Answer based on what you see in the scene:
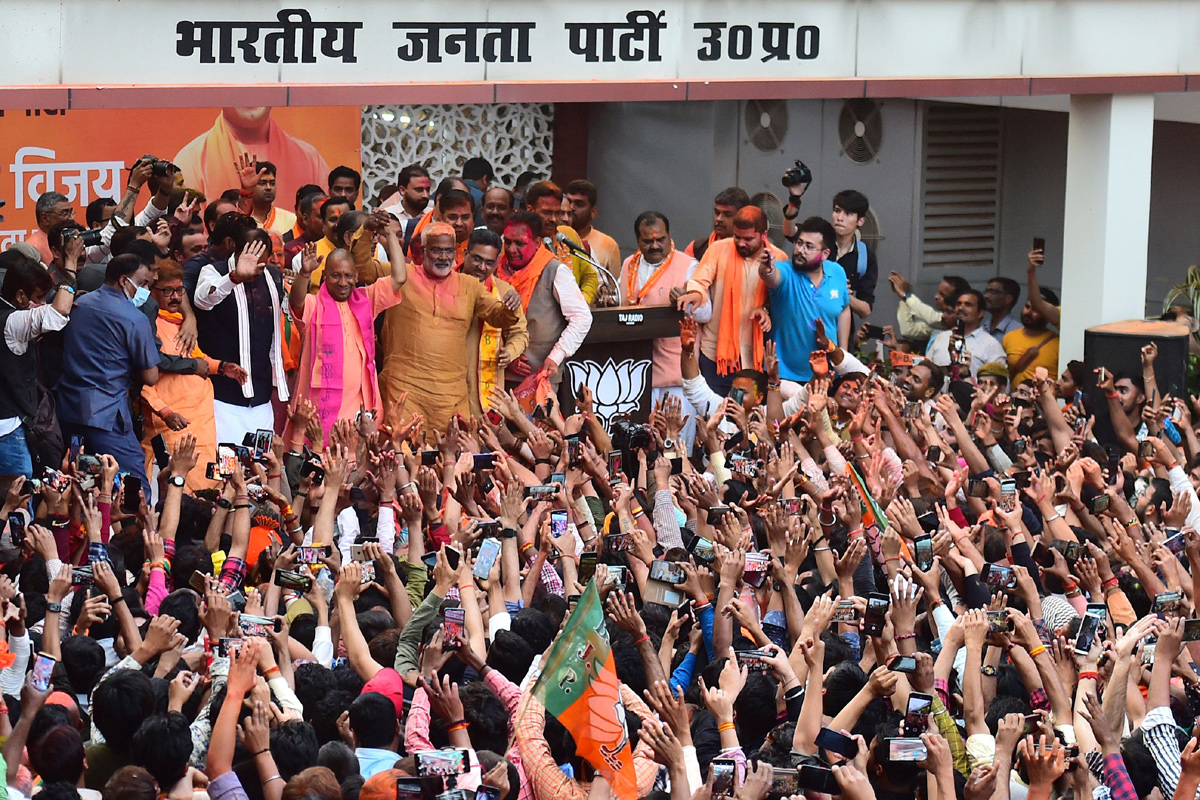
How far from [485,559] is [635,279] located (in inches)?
195

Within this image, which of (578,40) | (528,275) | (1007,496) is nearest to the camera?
(1007,496)

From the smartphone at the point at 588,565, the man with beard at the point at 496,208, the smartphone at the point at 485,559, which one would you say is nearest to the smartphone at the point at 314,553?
the smartphone at the point at 485,559

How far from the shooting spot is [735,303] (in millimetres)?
9586

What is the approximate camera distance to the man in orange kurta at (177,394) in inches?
292

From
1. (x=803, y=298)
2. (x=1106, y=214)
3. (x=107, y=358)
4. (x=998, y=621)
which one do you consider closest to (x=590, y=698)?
(x=998, y=621)

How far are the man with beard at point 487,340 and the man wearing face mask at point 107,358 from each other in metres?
1.83

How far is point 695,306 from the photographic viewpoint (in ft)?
30.0

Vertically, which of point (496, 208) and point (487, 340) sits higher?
point (496, 208)

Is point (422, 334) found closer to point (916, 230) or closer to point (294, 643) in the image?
point (294, 643)

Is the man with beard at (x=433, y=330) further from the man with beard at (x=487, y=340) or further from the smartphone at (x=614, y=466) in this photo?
the smartphone at (x=614, y=466)

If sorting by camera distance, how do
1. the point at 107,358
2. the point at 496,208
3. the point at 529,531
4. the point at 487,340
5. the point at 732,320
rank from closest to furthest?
the point at 529,531 < the point at 107,358 < the point at 487,340 < the point at 732,320 < the point at 496,208

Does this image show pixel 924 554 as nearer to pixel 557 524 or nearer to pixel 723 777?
pixel 557 524

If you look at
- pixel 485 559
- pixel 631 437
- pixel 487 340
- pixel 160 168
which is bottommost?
pixel 485 559

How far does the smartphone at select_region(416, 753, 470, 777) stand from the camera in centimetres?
371
